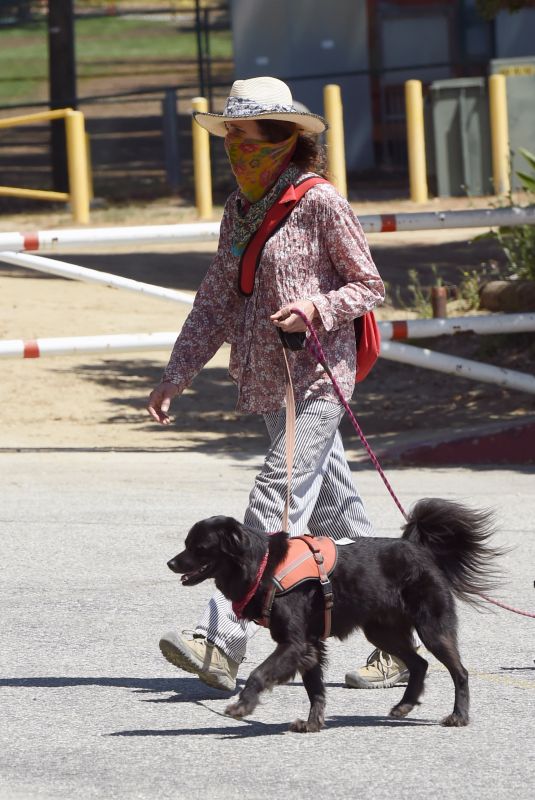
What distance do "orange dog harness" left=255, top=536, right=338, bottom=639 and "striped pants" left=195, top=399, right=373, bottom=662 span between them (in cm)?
24

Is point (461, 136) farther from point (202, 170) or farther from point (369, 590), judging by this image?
point (369, 590)

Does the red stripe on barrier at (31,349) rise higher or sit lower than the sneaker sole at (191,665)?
higher

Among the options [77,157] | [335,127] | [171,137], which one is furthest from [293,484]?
[171,137]

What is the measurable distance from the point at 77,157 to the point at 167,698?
41.0 feet

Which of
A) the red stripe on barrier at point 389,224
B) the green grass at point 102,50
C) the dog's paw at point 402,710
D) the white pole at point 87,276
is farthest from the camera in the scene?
the green grass at point 102,50

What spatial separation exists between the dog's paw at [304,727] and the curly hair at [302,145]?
5.94 ft

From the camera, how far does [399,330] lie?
934 cm

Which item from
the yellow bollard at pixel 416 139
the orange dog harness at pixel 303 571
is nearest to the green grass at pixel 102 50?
the yellow bollard at pixel 416 139

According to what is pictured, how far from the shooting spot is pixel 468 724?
189 inches

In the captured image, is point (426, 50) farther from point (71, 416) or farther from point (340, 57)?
point (71, 416)

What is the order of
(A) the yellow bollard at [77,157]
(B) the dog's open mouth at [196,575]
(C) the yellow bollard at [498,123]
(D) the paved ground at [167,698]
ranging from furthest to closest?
(C) the yellow bollard at [498,123]
(A) the yellow bollard at [77,157]
(B) the dog's open mouth at [196,575]
(D) the paved ground at [167,698]

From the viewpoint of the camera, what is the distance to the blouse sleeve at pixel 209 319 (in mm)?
5133

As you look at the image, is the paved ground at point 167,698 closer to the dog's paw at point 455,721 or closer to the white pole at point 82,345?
the dog's paw at point 455,721

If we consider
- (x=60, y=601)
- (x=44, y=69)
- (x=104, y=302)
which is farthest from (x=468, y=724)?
(x=44, y=69)
